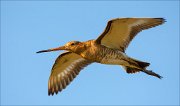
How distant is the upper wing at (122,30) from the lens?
13.4 m

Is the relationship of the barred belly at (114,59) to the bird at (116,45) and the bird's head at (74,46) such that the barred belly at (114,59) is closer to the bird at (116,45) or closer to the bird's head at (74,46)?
the bird at (116,45)

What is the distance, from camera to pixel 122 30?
1384 cm

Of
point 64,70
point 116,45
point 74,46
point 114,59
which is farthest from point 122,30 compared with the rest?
point 64,70

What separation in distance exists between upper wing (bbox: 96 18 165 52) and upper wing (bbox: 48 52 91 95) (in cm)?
160

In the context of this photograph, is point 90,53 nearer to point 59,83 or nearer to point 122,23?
point 122,23

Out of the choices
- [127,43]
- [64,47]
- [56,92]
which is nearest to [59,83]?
[56,92]

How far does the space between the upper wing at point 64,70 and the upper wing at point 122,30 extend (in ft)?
5.25

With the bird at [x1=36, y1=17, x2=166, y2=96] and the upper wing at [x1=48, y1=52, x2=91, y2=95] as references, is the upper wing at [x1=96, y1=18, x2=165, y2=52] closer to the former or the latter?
the bird at [x1=36, y1=17, x2=166, y2=96]

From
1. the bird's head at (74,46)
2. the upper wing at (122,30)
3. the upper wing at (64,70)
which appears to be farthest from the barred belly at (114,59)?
the upper wing at (64,70)

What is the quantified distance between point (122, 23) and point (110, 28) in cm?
35

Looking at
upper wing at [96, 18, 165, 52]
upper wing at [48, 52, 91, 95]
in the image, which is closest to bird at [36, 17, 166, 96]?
upper wing at [96, 18, 165, 52]

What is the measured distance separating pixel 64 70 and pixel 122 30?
2.76 metres

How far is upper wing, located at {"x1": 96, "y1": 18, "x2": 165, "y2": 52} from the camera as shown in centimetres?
1344

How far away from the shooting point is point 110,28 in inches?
534
